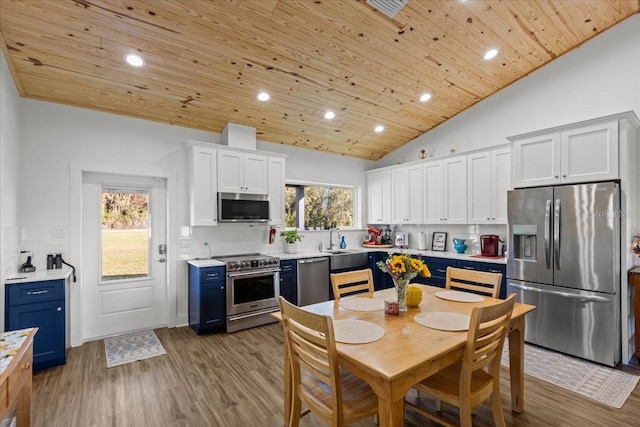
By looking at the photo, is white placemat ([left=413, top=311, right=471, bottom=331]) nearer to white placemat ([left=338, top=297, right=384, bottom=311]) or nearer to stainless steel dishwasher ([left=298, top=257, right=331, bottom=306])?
white placemat ([left=338, top=297, right=384, bottom=311])

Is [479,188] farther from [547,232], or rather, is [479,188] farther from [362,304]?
[362,304]

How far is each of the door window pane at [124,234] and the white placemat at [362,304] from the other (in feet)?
9.88

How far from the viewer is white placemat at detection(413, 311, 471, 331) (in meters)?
1.86

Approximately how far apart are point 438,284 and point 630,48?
350 centimetres

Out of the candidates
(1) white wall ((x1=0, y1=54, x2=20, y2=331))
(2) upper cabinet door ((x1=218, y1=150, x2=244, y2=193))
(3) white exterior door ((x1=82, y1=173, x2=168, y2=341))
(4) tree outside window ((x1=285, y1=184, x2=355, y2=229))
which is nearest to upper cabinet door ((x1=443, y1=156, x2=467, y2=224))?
(4) tree outside window ((x1=285, y1=184, x2=355, y2=229))

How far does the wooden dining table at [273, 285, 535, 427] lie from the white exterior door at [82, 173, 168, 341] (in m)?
2.82

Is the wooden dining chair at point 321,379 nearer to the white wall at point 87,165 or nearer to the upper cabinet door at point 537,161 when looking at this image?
the white wall at point 87,165

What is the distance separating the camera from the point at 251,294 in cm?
416

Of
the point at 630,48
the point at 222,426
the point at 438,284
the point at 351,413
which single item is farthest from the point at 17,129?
the point at 630,48

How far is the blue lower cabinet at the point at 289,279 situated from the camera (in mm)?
4543

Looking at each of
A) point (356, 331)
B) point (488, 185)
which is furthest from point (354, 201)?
point (356, 331)

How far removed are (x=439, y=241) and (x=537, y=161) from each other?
2062mm

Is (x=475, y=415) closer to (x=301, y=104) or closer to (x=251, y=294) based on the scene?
(x=251, y=294)

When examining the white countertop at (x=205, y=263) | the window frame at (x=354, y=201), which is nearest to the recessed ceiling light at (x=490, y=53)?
the window frame at (x=354, y=201)
